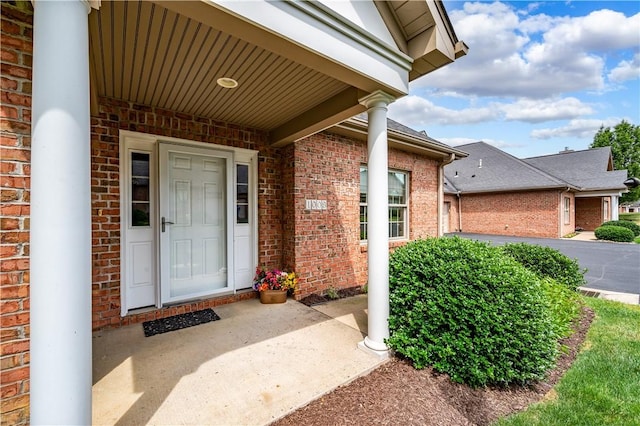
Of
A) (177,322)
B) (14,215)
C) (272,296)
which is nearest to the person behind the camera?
(14,215)

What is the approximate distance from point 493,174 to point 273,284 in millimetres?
18252

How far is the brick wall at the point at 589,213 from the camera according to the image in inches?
722

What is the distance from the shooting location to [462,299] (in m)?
2.69

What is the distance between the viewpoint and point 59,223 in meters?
1.33

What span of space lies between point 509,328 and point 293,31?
3056mm

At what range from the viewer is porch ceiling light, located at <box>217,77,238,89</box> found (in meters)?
3.10

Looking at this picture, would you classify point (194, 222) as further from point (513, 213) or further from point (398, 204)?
point (513, 213)

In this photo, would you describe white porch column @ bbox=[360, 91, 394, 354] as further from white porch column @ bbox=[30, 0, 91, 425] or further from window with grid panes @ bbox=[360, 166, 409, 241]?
window with grid panes @ bbox=[360, 166, 409, 241]

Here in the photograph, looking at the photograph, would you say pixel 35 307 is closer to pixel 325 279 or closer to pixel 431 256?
pixel 431 256

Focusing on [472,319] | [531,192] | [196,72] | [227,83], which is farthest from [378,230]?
[531,192]

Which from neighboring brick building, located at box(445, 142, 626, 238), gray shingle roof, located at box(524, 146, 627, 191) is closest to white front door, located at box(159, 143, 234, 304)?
neighboring brick building, located at box(445, 142, 626, 238)

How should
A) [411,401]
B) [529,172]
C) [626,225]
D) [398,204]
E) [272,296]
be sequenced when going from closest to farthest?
[411,401] < [272,296] < [398,204] < [626,225] < [529,172]

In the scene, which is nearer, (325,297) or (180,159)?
(180,159)

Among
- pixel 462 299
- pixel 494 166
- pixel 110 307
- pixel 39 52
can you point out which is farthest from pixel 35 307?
pixel 494 166
